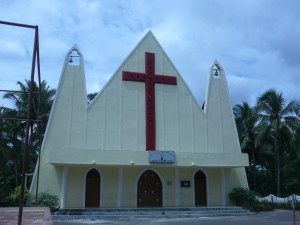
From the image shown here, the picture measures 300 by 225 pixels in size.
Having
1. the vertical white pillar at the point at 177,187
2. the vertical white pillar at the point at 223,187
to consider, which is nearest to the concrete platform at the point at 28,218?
the vertical white pillar at the point at 177,187

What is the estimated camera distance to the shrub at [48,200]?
52.3 ft

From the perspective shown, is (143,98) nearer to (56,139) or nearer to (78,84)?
(78,84)

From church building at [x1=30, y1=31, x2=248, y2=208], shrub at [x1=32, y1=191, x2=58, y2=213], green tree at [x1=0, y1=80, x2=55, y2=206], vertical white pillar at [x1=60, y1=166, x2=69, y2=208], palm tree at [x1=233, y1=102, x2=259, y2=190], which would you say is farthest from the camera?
palm tree at [x1=233, y1=102, x2=259, y2=190]

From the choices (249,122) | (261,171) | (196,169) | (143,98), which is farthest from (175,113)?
(261,171)

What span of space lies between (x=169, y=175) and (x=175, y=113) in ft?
12.3

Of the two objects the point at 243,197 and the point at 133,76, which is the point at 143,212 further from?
the point at 133,76

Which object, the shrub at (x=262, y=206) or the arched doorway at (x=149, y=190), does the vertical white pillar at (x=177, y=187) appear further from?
the shrub at (x=262, y=206)

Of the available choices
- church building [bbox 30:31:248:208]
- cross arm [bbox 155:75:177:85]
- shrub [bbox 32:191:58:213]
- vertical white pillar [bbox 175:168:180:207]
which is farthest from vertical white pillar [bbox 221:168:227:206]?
shrub [bbox 32:191:58:213]

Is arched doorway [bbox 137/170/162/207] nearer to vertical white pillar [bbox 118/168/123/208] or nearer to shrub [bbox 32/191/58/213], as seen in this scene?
vertical white pillar [bbox 118/168/123/208]

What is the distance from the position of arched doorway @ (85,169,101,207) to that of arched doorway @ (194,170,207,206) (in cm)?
581

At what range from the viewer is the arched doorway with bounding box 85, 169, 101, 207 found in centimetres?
1753

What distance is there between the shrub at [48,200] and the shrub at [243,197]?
10046 millimetres

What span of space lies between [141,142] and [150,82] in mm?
3736

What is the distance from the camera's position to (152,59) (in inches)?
800
